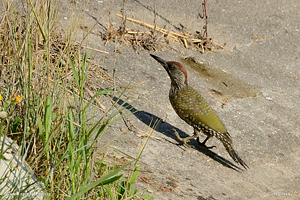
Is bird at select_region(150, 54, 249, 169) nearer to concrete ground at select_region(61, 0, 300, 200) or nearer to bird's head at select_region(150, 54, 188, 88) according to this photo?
bird's head at select_region(150, 54, 188, 88)

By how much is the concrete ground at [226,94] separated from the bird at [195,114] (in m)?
0.17

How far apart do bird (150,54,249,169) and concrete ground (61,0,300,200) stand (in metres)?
0.17

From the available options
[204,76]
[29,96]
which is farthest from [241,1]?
[29,96]

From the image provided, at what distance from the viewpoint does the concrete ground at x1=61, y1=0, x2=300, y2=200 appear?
4.57m

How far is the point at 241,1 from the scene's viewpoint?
28.0 feet

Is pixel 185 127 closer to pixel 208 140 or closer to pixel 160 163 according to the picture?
pixel 208 140

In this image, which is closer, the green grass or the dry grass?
the green grass

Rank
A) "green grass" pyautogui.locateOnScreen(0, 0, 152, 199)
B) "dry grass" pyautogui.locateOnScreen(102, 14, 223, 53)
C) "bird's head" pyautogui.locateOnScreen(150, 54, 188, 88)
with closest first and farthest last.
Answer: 1. "green grass" pyautogui.locateOnScreen(0, 0, 152, 199)
2. "bird's head" pyautogui.locateOnScreen(150, 54, 188, 88)
3. "dry grass" pyautogui.locateOnScreen(102, 14, 223, 53)

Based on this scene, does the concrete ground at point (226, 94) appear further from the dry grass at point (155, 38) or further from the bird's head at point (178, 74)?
the bird's head at point (178, 74)

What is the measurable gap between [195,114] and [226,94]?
127 centimetres

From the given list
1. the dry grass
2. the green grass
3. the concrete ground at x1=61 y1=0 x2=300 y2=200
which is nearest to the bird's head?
the concrete ground at x1=61 y1=0 x2=300 y2=200

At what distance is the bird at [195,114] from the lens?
512cm

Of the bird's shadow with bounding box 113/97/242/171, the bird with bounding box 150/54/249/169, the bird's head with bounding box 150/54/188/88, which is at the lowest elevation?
the bird's shadow with bounding box 113/97/242/171

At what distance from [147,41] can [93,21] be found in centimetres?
76
